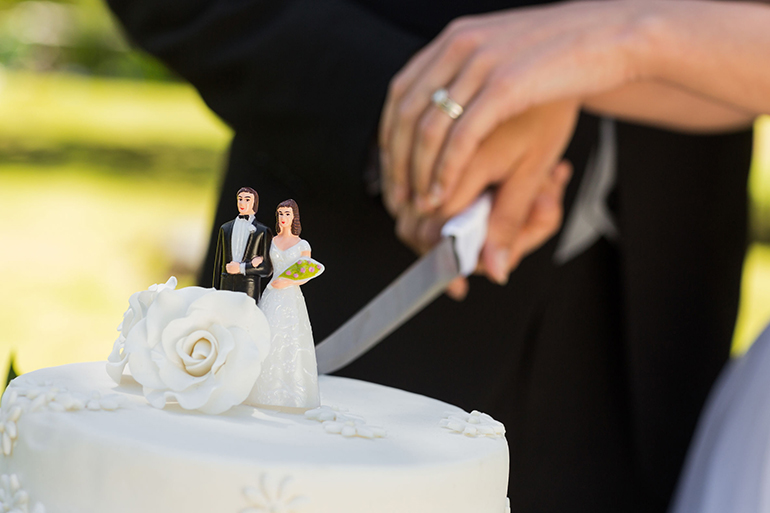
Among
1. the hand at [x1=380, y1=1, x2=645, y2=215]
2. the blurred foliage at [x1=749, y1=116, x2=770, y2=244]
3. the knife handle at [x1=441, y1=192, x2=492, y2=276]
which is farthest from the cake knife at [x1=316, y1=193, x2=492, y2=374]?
the blurred foliage at [x1=749, y1=116, x2=770, y2=244]

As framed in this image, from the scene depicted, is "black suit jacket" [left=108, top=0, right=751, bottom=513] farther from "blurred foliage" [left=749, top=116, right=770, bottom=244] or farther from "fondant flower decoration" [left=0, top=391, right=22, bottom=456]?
"blurred foliage" [left=749, top=116, right=770, bottom=244]

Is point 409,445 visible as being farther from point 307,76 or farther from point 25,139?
point 25,139

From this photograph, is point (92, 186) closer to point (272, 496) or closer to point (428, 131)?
point (428, 131)

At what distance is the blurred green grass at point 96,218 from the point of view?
404 cm

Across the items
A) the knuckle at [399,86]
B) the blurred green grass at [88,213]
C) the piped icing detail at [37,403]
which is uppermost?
the knuckle at [399,86]

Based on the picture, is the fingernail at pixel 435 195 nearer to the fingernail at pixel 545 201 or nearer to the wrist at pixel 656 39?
the fingernail at pixel 545 201

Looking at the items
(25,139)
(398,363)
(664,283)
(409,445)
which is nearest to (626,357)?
(664,283)

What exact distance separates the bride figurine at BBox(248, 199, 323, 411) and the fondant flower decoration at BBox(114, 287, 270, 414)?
5cm

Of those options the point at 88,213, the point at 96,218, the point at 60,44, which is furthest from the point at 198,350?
the point at 60,44

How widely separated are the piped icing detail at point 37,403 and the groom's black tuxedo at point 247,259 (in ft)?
0.47

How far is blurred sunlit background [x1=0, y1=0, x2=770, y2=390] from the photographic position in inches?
164

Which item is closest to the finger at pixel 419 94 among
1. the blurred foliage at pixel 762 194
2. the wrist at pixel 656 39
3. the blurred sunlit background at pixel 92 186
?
the wrist at pixel 656 39

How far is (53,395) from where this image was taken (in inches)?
25.8

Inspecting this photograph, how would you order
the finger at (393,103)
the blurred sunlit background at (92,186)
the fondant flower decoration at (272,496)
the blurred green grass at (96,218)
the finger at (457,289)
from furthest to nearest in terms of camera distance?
the blurred sunlit background at (92,186) → the blurred green grass at (96,218) → the finger at (457,289) → the finger at (393,103) → the fondant flower decoration at (272,496)
